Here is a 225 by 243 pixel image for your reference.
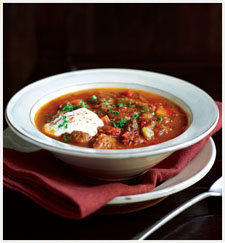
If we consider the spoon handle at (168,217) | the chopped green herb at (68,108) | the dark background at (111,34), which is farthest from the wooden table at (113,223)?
the dark background at (111,34)

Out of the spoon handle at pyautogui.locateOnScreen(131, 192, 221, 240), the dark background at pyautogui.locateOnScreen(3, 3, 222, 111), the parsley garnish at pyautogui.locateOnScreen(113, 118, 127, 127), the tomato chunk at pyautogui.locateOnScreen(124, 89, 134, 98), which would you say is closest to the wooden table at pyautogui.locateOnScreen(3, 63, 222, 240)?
the spoon handle at pyautogui.locateOnScreen(131, 192, 221, 240)

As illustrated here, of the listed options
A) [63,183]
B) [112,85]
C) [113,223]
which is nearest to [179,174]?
[113,223]

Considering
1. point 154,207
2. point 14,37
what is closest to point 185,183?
point 154,207

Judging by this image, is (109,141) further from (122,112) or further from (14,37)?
(14,37)

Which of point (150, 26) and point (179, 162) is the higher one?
point (150, 26)

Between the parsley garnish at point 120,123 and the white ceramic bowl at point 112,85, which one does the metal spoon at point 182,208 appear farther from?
the parsley garnish at point 120,123

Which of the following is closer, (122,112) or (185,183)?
(185,183)
